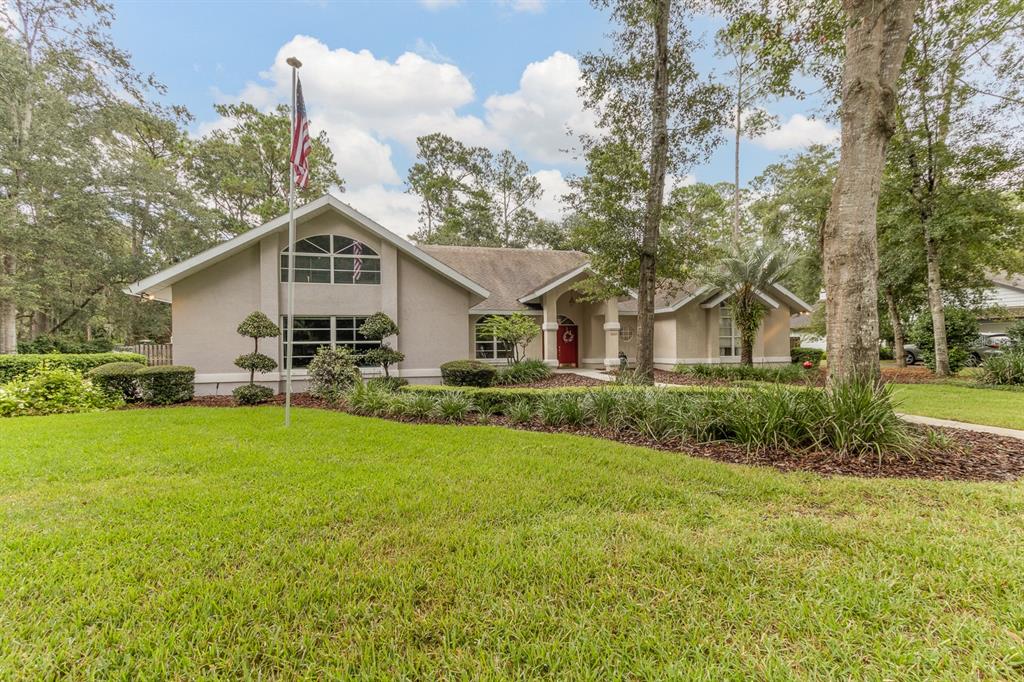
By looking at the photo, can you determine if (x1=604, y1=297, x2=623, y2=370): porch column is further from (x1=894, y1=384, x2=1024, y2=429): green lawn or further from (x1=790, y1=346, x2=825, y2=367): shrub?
(x1=790, y1=346, x2=825, y2=367): shrub

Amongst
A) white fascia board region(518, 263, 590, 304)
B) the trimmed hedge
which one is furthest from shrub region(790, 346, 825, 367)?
the trimmed hedge

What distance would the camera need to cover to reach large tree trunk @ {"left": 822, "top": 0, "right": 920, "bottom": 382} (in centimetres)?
623

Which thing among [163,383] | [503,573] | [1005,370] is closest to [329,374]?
[163,383]

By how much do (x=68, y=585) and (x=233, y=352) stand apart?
11096 millimetres

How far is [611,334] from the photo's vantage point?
1722cm

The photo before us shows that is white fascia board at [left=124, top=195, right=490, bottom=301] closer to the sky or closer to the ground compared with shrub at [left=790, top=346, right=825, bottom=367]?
closer to the sky

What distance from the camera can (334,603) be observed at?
2531 mm

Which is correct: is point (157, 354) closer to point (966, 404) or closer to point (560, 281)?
point (560, 281)

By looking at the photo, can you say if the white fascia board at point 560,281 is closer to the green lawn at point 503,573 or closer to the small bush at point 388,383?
the small bush at point 388,383

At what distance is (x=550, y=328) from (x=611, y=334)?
8.90 feet

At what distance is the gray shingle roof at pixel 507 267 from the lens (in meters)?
18.0

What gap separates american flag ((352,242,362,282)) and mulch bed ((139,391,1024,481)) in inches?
394

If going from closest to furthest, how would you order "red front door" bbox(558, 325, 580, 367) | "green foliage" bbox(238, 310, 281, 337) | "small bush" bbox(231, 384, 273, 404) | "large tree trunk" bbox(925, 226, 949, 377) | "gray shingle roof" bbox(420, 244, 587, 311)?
"small bush" bbox(231, 384, 273, 404), "green foliage" bbox(238, 310, 281, 337), "large tree trunk" bbox(925, 226, 949, 377), "gray shingle roof" bbox(420, 244, 587, 311), "red front door" bbox(558, 325, 580, 367)

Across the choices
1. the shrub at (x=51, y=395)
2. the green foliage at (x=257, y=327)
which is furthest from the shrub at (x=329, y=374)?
the shrub at (x=51, y=395)
